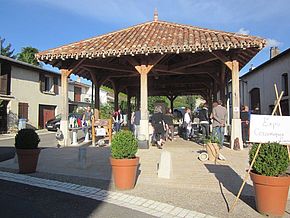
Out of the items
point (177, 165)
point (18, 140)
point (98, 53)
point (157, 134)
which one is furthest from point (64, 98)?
point (177, 165)

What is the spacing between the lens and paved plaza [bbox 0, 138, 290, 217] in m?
5.14

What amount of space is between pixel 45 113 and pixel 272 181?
2948 cm

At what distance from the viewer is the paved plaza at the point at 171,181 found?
16.9 ft

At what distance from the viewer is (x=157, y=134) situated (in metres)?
12.4

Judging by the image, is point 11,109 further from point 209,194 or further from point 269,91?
point 209,194

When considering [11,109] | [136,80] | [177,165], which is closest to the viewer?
[177,165]

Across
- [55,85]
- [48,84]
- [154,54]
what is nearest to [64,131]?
[154,54]

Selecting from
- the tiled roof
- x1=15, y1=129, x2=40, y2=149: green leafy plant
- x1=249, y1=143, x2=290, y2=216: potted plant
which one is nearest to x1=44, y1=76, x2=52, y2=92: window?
the tiled roof

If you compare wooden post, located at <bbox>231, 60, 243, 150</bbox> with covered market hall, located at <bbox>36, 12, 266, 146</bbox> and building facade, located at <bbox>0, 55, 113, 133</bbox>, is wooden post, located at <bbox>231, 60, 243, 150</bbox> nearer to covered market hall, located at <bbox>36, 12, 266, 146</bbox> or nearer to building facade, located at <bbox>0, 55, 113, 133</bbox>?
covered market hall, located at <bbox>36, 12, 266, 146</bbox>

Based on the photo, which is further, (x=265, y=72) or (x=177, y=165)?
(x=265, y=72)

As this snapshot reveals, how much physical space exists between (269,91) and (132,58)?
1293cm

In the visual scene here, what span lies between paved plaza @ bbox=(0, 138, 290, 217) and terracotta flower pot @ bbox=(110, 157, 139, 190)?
16 centimetres

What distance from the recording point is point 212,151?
9094mm

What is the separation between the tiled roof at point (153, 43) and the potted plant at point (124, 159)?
5.66 meters
